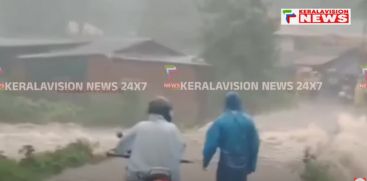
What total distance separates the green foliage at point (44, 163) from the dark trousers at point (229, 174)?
1.18m

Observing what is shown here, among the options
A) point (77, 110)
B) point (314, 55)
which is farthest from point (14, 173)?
point (314, 55)

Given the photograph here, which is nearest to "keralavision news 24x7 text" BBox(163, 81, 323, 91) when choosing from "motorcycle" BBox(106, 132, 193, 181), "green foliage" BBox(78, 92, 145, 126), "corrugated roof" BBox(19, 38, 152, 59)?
"green foliage" BBox(78, 92, 145, 126)

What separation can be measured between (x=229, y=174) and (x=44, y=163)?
166 centimetres

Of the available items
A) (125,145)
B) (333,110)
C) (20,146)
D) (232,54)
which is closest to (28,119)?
(20,146)

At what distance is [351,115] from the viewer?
20.9 feet

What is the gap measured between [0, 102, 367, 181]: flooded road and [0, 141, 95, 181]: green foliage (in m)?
0.06

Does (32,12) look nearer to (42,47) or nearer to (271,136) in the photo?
(42,47)

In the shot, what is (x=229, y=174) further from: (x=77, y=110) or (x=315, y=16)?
(x=315, y=16)

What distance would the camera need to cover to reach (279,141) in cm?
637

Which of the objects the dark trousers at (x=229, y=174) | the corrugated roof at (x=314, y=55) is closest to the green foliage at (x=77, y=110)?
the dark trousers at (x=229, y=174)

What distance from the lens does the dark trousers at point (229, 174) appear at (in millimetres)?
5883

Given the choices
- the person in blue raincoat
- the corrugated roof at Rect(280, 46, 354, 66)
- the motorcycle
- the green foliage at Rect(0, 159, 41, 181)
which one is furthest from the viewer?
the corrugated roof at Rect(280, 46, 354, 66)

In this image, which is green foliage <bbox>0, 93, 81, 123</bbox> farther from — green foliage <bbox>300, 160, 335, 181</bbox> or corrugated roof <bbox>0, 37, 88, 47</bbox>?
green foliage <bbox>300, 160, 335, 181</bbox>

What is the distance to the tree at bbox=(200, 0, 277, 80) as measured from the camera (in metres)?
6.27
